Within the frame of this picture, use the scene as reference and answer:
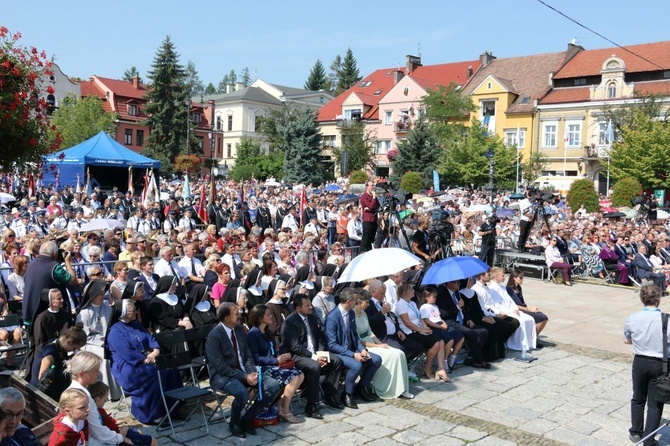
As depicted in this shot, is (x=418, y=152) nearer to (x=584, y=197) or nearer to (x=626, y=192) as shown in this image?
(x=626, y=192)

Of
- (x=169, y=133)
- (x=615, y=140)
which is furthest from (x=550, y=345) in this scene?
(x=169, y=133)

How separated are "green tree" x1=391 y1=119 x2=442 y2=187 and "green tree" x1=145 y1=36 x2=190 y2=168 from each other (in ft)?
74.6

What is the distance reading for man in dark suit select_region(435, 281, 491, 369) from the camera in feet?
30.9

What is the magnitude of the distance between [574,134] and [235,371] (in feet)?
151

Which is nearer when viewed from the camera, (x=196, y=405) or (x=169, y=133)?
(x=196, y=405)

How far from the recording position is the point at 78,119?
49.0 meters

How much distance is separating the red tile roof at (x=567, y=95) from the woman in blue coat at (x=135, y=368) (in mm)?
46412

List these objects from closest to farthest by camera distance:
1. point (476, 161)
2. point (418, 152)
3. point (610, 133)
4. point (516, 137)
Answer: point (610, 133) → point (476, 161) → point (418, 152) → point (516, 137)

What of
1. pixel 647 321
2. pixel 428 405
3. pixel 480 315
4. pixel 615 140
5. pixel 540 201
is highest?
pixel 615 140

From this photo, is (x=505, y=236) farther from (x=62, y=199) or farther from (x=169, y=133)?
(x=169, y=133)

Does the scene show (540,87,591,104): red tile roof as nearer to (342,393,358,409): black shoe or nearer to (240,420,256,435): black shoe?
(342,393,358,409): black shoe

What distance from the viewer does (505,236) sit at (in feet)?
64.7

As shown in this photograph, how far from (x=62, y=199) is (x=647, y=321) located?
20.1m

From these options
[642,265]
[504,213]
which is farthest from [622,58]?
[642,265]
